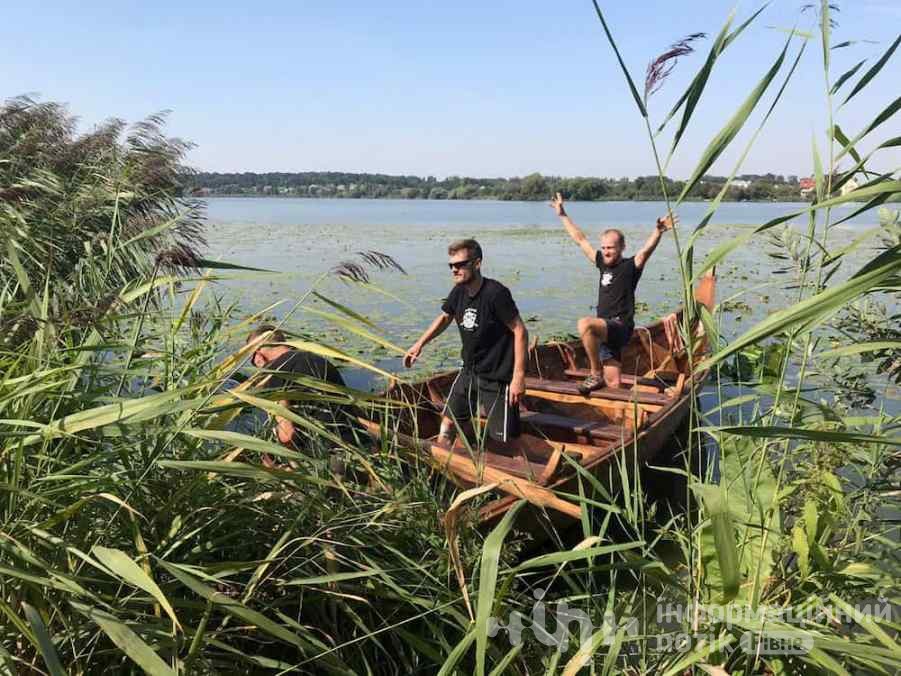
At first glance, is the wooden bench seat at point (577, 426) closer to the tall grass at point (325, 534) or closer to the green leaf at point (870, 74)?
the tall grass at point (325, 534)

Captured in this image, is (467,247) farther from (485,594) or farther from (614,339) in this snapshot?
(485,594)

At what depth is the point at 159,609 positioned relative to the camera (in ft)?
5.43

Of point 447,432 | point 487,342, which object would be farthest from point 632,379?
point 447,432

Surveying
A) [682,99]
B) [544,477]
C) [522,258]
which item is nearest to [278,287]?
[522,258]

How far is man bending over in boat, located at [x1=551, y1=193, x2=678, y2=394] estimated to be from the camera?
6.17 meters

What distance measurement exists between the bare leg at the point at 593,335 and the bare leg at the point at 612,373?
0.61ft

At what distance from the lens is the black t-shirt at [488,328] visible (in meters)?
4.46

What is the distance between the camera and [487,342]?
4.58 m

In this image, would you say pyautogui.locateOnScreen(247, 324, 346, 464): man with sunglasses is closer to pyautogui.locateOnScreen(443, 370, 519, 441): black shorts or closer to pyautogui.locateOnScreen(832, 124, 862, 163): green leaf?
pyautogui.locateOnScreen(443, 370, 519, 441): black shorts

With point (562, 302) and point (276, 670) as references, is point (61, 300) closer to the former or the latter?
point (276, 670)

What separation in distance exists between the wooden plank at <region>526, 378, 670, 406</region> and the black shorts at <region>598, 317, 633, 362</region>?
1.48 ft

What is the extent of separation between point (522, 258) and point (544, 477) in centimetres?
1898

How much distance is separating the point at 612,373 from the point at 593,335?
0.55 m

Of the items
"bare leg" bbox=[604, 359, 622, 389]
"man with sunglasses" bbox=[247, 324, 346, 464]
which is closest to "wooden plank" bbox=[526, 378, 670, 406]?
"bare leg" bbox=[604, 359, 622, 389]
